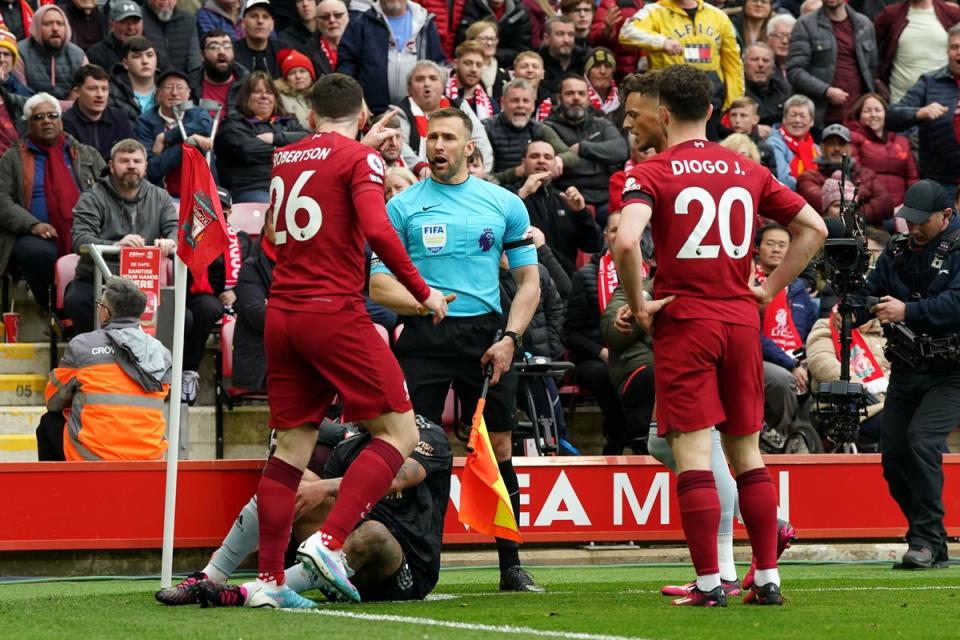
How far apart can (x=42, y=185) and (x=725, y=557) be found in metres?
8.01

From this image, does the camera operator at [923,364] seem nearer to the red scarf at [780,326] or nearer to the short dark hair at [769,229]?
the short dark hair at [769,229]

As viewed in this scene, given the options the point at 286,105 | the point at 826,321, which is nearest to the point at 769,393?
the point at 826,321

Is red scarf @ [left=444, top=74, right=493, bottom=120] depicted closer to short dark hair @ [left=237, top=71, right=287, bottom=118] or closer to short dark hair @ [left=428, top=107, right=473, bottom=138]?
short dark hair @ [left=237, top=71, right=287, bottom=118]

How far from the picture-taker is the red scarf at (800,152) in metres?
17.0

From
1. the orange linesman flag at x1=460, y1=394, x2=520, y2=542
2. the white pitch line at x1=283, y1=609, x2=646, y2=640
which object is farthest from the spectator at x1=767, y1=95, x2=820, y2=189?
the white pitch line at x1=283, y1=609, x2=646, y2=640

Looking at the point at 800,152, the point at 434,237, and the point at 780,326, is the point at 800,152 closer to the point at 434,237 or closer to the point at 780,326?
the point at 780,326

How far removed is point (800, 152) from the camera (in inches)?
675

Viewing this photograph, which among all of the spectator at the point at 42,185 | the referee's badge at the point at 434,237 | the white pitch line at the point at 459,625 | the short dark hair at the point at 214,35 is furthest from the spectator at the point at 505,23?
the white pitch line at the point at 459,625

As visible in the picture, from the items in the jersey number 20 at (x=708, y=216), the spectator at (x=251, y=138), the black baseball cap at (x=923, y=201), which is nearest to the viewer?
the jersey number 20 at (x=708, y=216)

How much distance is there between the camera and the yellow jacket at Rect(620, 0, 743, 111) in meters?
17.2

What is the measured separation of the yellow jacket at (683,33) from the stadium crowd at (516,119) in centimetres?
2

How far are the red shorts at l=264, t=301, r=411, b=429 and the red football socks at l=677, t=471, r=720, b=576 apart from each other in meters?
1.30

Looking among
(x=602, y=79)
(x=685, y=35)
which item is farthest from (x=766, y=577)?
(x=685, y=35)

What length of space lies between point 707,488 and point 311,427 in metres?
1.77
